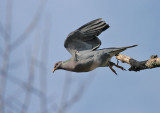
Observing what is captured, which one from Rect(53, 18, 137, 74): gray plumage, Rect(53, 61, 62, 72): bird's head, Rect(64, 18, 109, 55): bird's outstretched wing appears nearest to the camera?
Rect(53, 18, 137, 74): gray plumage

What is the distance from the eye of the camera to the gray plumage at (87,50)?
632 cm

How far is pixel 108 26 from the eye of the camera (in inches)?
259

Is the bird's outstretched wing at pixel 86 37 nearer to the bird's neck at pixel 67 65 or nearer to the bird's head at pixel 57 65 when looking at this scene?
the bird's neck at pixel 67 65

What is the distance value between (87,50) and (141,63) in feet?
4.25

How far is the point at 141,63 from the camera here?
5949 millimetres

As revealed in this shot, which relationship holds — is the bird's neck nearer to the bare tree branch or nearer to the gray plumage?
the gray plumage

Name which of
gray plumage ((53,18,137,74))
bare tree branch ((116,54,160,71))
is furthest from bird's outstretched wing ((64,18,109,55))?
bare tree branch ((116,54,160,71))

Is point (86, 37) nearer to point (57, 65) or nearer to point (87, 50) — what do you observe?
point (87, 50)

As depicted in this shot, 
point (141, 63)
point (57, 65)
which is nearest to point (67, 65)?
point (57, 65)

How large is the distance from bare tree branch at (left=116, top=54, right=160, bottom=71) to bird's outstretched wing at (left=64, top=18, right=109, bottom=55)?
0.70 meters

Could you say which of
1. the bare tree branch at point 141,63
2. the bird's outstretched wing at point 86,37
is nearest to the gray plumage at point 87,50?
the bird's outstretched wing at point 86,37

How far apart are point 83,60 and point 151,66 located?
56.9 inches

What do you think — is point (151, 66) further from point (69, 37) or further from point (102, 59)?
point (69, 37)

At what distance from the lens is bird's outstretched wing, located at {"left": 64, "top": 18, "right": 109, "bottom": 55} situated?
6.60 meters
